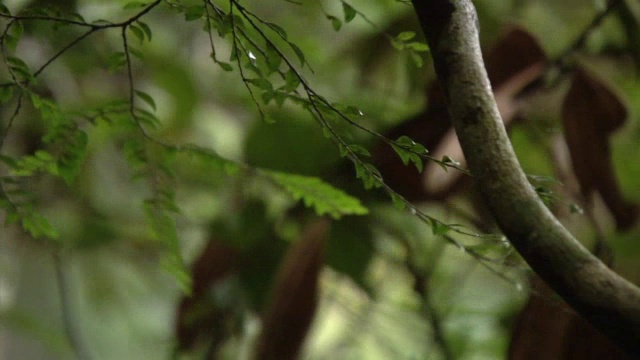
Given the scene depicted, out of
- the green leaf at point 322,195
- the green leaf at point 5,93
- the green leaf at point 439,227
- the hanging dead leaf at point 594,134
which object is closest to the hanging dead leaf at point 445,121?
the hanging dead leaf at point 594,134

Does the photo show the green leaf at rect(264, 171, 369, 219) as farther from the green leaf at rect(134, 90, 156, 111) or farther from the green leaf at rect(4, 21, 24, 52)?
the green leaf at rect(4, 21, 24, 52)

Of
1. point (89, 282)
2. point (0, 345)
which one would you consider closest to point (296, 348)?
point (89, 282)

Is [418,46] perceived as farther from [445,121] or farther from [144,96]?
[445,121]

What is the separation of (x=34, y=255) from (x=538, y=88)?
1.18 metres

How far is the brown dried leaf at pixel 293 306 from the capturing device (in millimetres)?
802

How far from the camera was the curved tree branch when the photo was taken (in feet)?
0.93

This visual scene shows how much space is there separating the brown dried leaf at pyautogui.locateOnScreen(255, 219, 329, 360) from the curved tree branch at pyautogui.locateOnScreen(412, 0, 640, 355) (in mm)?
502

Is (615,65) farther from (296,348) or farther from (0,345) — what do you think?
(0,345)

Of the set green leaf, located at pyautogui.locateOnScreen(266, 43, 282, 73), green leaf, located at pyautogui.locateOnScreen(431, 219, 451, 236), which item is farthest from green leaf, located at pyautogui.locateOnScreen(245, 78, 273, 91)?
green leaf, located at pyautogui.locateOnScreen(431, 219, 451, 236)

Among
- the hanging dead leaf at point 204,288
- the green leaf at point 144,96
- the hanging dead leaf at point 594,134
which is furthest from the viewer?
the hanging dead leaf at point 204,288

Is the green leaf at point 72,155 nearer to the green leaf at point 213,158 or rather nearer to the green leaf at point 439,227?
the green leaf at point 213,158

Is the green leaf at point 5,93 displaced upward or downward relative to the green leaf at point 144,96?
upward

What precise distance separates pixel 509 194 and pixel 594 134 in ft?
1.71

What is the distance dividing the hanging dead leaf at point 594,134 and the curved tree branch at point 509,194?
18.2 inches
